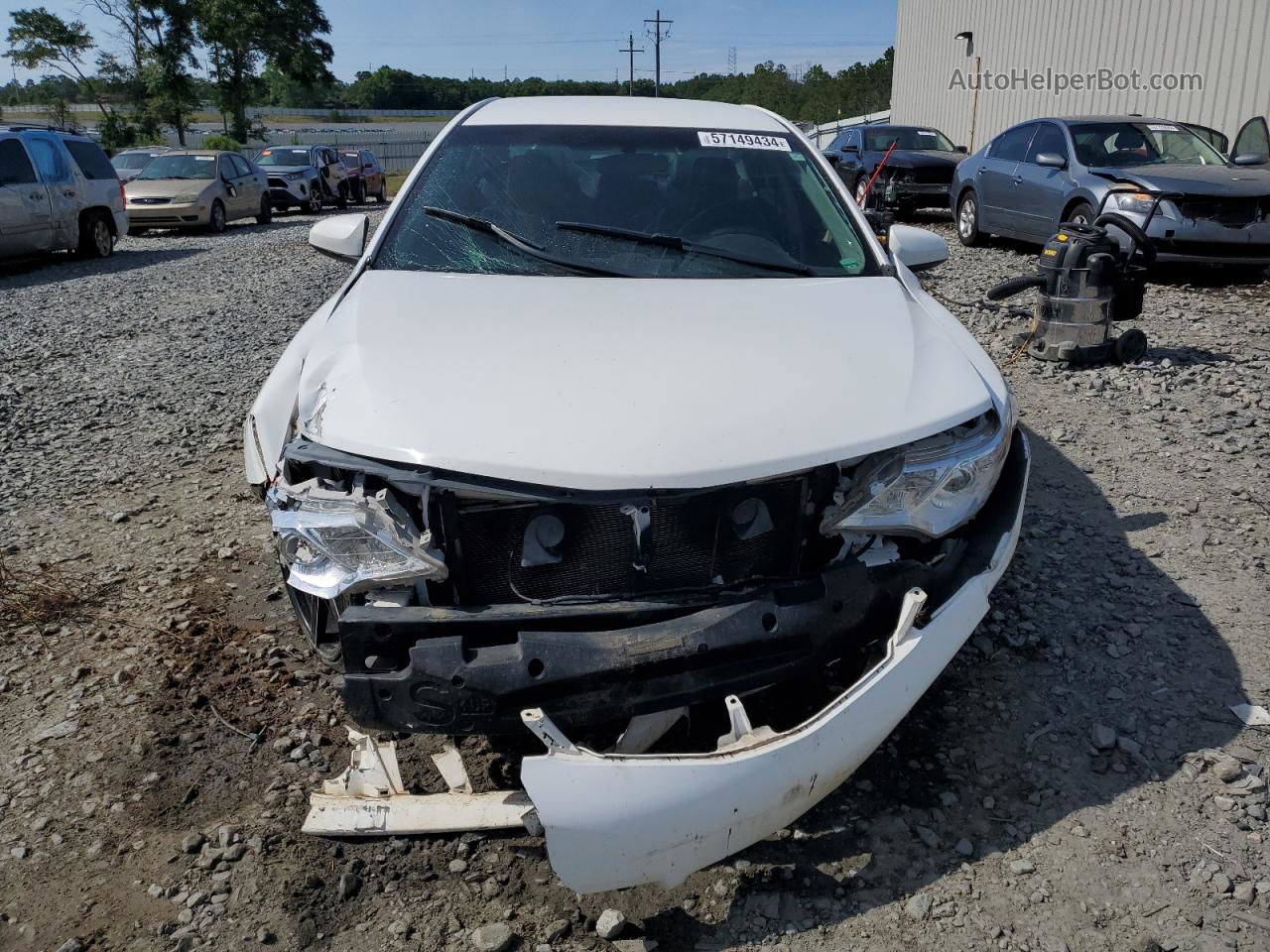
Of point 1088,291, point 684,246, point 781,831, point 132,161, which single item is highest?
point 132,161

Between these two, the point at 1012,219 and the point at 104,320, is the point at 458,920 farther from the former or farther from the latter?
the point at 1012,219

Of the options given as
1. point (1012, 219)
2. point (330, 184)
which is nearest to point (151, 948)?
point (1012, 219)

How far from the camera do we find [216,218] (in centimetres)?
1769

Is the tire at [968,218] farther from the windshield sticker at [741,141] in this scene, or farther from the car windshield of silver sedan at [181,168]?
the car windshield of silver sedan at [181,168]

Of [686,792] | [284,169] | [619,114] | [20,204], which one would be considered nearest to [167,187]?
[20,204]

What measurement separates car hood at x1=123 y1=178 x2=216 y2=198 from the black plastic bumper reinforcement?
17397 millimetres

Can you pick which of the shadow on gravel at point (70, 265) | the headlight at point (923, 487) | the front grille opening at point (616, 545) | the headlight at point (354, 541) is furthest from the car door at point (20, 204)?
the headlight at point (923, 487)

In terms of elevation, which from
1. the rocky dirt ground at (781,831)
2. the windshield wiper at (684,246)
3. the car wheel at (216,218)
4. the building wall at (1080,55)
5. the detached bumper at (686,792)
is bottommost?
the rocky dirt ground at (781,831)

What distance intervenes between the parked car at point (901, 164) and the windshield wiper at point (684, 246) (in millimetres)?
11336

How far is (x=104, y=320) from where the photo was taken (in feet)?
29.3

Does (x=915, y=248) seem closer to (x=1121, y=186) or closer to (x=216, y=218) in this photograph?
(x=1121, y=186)

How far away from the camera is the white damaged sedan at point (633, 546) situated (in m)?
2.10

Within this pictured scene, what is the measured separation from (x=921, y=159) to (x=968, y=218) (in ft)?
11.3

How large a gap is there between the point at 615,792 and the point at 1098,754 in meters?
1.54
